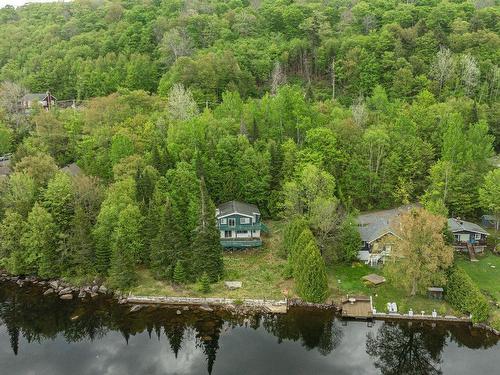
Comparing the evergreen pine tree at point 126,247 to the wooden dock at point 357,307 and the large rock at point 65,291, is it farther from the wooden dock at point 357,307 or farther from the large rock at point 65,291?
the wooden dock at point 357,307

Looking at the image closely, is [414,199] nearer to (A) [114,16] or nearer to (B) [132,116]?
(B) [132,116]

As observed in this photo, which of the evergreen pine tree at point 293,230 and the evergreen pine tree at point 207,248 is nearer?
the evergreen pine tree at point 207,248

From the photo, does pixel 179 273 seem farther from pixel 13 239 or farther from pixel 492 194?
pixel 492 194

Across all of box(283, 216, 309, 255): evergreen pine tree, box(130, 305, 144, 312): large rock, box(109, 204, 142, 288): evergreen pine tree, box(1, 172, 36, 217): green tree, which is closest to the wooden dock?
box(283, 216, 309, 255): evergreen pine tree

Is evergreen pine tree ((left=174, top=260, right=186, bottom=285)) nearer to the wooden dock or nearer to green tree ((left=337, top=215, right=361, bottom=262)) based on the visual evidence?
the wooden dock

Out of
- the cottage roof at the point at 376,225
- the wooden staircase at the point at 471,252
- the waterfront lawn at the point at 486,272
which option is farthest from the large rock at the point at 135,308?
the wooden staircase at the point at 471,252

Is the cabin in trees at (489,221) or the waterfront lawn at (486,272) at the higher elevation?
the cabin in trees at (489,221)
